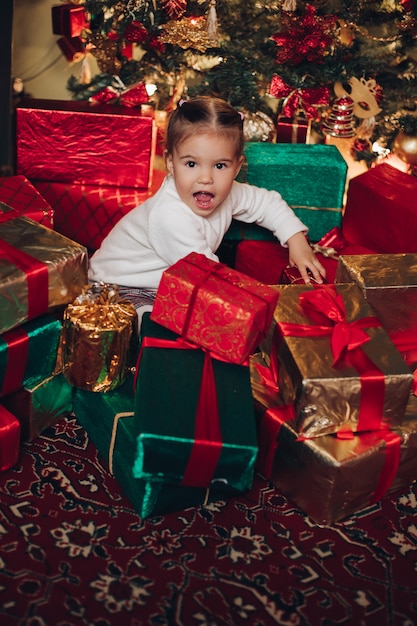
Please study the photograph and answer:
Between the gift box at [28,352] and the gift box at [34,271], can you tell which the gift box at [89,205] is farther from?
the gift box at [28,352]

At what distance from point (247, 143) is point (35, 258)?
3.13ft

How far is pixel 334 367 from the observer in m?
1.45

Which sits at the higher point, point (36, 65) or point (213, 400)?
point (36, 65)

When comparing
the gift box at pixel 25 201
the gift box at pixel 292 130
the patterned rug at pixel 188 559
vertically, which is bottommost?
the patterned rug at pixel 188 559

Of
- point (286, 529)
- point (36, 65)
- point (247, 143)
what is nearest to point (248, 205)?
point (247, 143)

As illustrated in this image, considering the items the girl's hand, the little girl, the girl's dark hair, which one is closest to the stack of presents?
the girl's hand

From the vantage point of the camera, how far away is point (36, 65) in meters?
2.91

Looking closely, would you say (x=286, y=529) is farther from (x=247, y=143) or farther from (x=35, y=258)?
(x=247, y=143)

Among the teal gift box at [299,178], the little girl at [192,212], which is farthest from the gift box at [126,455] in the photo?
the teal gift box at [299,178]

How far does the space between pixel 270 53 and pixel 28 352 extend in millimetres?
1457

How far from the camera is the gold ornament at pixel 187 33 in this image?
2.28 metres

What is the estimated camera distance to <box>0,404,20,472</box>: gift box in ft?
4.76

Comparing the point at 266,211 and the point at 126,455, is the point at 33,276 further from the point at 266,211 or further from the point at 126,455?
the point at 266,211

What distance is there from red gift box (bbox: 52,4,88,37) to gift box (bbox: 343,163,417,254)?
3.44 ft
